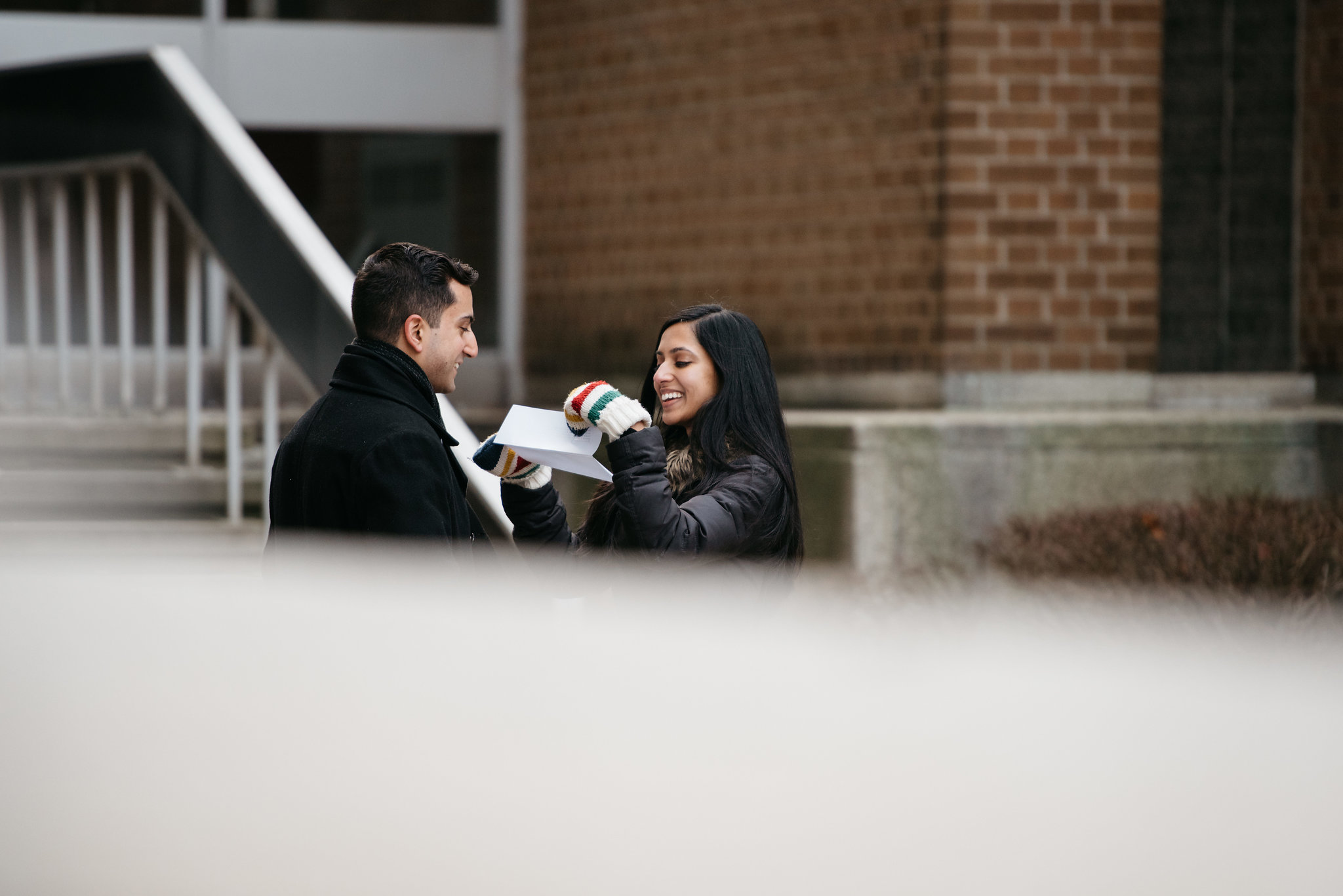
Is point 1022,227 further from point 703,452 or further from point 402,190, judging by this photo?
point 703,452

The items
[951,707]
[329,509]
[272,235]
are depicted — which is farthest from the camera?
[272,235]

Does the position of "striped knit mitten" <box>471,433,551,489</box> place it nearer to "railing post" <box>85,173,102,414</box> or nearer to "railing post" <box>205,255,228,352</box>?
"railing post" <box>85,173,102,414</box>

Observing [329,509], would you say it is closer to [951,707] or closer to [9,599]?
[9,599]

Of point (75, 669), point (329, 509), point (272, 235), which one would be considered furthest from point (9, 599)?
point (272, 235)

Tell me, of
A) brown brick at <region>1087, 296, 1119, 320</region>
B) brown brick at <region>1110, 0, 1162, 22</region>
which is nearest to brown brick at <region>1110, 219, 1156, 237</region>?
brown brick at <region>1087, 296, 1119, 320</region>

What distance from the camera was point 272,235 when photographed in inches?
187

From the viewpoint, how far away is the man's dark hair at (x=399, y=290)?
2764 mm

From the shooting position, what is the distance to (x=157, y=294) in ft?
16.9

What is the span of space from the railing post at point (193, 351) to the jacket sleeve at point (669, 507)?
273 centimetres

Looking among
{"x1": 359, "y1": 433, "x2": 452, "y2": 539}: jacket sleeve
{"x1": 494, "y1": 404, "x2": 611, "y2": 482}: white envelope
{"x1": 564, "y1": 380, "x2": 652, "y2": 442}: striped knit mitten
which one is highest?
{"x1": 564, "y1": 380, "x2": 652, "y2": 442}: striped knit mitten

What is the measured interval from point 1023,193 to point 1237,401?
163 cm

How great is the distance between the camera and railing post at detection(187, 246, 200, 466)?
196 inches

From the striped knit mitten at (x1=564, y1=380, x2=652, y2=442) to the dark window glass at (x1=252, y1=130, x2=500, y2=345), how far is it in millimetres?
6226

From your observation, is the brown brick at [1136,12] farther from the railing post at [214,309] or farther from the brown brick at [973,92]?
the railing post at [214,309]
